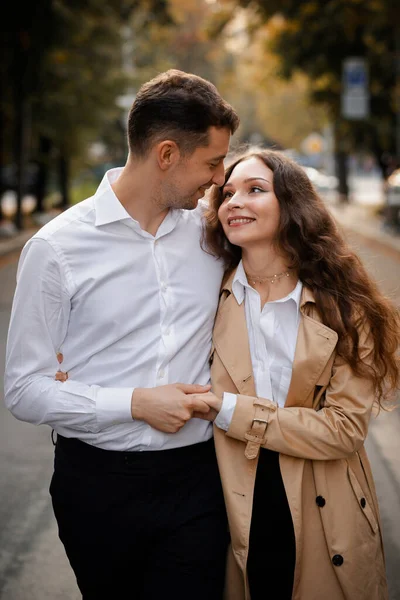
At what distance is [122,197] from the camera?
274 cm

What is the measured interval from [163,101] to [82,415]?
102 centimetres

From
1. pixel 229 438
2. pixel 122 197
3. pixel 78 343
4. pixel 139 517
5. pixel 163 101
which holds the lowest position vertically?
pixel 139 517

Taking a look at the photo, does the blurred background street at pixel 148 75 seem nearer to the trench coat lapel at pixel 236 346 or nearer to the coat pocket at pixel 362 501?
the trench coat lapel at pixel 236 346

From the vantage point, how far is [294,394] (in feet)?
8.92

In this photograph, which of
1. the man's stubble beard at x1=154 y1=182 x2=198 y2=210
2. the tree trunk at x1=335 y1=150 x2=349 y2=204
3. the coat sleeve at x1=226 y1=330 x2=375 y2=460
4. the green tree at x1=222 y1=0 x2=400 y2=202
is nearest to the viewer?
the coat sleeve at x1=226 y1=330 x2=375 y2=460

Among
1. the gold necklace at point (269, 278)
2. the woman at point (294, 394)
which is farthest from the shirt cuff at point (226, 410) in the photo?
the gold necklace at point (269, 278)

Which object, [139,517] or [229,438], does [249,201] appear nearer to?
[229,438]

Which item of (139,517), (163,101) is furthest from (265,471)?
(163,101)

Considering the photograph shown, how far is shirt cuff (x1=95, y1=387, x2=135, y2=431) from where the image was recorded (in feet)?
8.27

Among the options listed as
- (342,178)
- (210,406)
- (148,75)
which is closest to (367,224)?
(148,75)

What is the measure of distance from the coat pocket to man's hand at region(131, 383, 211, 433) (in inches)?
24.2

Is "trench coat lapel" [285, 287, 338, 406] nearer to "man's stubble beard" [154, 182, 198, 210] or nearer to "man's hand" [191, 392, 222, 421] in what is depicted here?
"man's hand" [191, 392, 222, 421]

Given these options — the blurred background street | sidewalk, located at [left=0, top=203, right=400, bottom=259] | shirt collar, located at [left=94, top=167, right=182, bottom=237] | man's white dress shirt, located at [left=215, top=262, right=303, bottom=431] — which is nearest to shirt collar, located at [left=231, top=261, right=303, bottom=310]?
man's white dress shirt, located at [left=215, top=262, right=303, bottom=431]

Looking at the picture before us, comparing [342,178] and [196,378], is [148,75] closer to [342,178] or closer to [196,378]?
[342,178]
